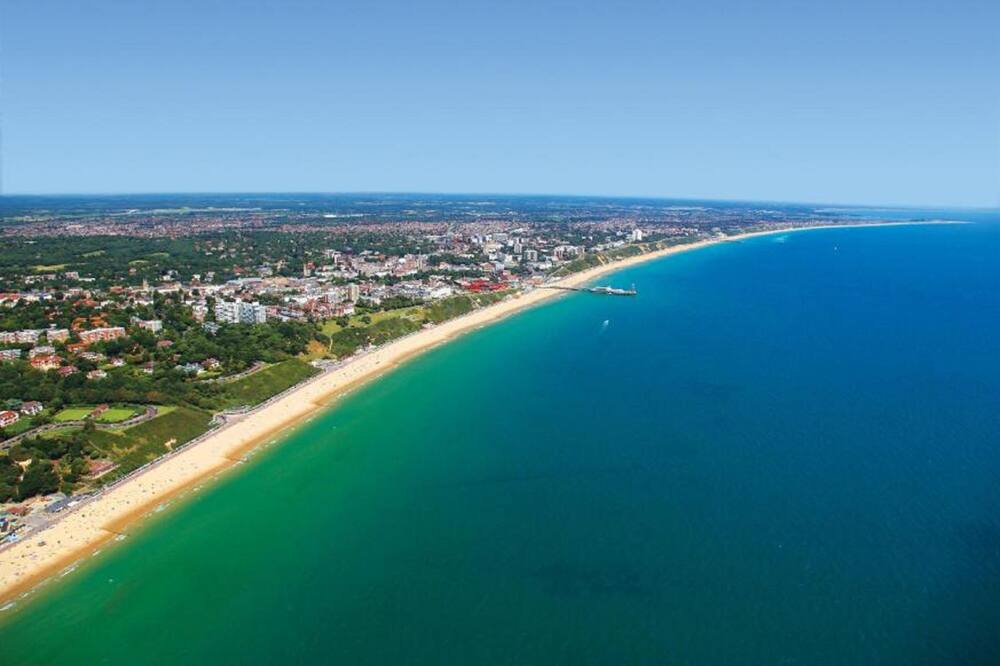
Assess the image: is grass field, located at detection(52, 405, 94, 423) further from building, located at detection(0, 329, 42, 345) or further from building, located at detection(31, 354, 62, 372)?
building, located at detection(0, 329, 42, 345)

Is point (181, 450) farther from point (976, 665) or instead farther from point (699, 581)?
point (976, 665)

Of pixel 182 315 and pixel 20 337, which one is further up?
pixel 182 315

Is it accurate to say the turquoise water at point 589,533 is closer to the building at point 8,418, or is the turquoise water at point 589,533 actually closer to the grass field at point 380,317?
the grass field at point 380,317

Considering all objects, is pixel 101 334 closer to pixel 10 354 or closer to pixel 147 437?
pixel 10 354

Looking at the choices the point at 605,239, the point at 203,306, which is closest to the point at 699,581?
the point at 203,306

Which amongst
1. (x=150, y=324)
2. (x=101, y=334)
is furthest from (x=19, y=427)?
(x=150, y=324)

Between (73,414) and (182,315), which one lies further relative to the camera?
(182,315)
